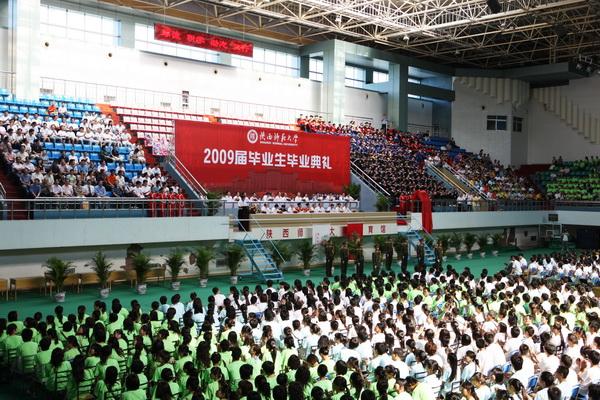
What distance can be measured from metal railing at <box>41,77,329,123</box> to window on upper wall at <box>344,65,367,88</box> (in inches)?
230

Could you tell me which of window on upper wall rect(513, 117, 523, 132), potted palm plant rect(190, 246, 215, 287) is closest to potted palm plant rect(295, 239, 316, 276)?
potted palm plant rect(190, 246, 215, 287)

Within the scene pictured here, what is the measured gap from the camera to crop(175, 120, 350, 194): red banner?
25.0 metres

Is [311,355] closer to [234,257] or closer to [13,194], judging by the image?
[234,257]

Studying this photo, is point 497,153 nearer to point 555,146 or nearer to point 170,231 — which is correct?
point 555,146

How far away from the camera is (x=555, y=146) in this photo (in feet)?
140

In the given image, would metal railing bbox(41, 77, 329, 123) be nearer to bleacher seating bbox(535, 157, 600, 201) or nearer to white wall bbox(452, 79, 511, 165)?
white wall bbox(452, 79, 511, 165)

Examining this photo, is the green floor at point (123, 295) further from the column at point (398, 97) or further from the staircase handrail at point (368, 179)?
the column at point (398, 97)

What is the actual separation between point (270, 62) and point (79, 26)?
39.7 ft

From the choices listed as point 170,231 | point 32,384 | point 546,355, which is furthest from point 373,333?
point 170,231

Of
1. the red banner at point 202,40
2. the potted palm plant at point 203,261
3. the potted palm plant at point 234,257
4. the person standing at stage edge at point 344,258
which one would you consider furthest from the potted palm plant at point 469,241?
the red banner at point 202,40

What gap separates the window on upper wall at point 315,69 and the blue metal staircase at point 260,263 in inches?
779

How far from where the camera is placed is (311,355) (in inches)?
321

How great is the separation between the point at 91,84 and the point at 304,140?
10.8 meters

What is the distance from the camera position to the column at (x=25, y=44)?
2420 centimetres
